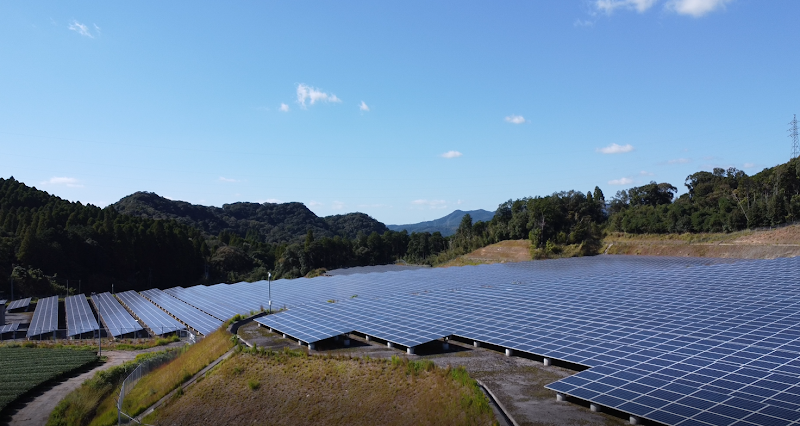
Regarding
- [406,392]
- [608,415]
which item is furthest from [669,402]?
[406,392]

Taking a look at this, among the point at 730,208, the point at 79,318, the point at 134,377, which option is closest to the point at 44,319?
the point at 79,318

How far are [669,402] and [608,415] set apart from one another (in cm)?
183

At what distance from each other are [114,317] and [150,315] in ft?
14.3

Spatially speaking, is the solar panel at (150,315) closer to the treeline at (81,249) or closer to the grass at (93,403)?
the grass at (93,403)

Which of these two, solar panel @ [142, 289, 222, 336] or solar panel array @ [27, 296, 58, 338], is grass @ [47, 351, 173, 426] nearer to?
solar panel @ [142, 289, 222, 336]

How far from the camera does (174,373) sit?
86.9ft

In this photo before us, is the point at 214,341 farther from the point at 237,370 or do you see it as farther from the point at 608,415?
the point at 608,415

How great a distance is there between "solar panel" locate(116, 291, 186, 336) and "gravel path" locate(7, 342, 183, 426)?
6.68 metres

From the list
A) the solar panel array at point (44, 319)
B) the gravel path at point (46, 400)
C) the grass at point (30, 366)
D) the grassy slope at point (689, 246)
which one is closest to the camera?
the gravel path at point (46, 400)

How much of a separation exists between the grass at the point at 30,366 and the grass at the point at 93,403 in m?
3.38

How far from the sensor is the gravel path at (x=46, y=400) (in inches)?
1048

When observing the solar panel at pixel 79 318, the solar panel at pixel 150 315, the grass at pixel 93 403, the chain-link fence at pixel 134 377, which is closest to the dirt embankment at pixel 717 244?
the solar panel at pixel 150 315

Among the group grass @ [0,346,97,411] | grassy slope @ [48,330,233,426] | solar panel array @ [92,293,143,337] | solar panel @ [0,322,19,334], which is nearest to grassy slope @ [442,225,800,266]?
solar panel array @ [92,293,143,337]

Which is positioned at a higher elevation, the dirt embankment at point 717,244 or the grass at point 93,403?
the dirt embankment at point 717,244
